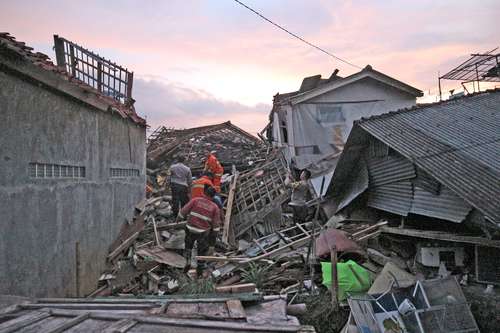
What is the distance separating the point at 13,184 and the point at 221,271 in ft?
14.2

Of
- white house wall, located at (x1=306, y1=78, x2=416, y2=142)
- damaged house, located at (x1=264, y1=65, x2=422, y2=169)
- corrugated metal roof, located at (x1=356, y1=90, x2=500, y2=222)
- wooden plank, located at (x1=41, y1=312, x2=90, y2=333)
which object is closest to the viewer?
wooden plank, located at (x1=41, y1=312, x2=90, y2=333)

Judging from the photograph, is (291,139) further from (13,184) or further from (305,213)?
(13,184)

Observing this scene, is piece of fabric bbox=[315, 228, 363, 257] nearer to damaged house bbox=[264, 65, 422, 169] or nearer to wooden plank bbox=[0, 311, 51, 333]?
wooden plank bbox=[0, 311, 51, 333]

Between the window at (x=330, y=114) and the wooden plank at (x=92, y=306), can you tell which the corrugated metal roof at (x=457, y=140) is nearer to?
the wooden plank at (x=92, y=306)

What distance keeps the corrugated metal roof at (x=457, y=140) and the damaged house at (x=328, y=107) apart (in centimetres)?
570

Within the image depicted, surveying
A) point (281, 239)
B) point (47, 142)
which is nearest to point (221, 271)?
point (281, 239)

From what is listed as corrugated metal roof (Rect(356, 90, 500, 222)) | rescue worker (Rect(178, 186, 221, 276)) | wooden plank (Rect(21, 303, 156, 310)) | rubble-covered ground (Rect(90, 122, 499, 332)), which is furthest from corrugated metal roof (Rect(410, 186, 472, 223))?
wooden plank (Rect(21, 303, 156, 310))

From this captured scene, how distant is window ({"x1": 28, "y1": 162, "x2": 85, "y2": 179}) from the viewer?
5.81 m

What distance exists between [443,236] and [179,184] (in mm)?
7079

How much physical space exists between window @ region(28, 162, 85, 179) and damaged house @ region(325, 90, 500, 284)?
6.17 metres

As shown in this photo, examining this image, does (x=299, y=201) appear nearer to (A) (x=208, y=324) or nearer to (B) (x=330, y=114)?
(B) (x=330, y=114)

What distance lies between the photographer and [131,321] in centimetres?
363

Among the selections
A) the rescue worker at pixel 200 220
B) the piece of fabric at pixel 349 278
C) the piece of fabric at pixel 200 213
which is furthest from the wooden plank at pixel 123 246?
the piece of fabric at pixel 349 278

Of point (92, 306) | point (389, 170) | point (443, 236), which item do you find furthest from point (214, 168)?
point (92, 306)
